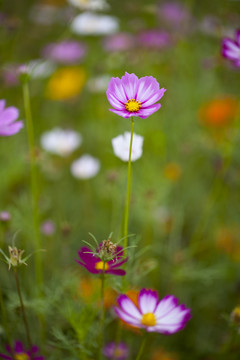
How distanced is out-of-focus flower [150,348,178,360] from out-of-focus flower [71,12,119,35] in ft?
3.51

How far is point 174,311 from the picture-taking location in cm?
41

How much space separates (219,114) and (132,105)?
0.82 metres

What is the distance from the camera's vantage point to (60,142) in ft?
3.73

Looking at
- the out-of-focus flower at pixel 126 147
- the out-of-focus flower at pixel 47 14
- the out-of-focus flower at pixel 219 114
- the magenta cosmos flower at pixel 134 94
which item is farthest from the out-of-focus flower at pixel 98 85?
the magenta cosmos flower at pixel 134 94

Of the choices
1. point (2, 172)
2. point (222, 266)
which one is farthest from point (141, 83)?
point (2, 172)

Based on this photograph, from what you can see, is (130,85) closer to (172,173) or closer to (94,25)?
(172,173)

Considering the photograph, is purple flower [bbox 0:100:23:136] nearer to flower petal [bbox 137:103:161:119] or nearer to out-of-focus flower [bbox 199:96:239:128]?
flower petal [bbox 137:103:161:119]

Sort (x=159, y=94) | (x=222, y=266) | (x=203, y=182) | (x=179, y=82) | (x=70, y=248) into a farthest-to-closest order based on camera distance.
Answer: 1. (x=179, y=82)
2. (x=203, y=182)
3. (x=70, y=248)
4. (x=222, y=266)
5. (x=159, y=94)

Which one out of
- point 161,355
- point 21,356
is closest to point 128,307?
point 21,356

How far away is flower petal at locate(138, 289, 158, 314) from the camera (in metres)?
0.42

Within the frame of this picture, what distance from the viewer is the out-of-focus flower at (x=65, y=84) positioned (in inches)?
56.3

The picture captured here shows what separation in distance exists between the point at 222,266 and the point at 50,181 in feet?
2.05

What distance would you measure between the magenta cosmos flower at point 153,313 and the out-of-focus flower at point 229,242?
20.8 inches

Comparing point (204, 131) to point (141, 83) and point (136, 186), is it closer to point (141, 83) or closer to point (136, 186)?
point (136, 186)
